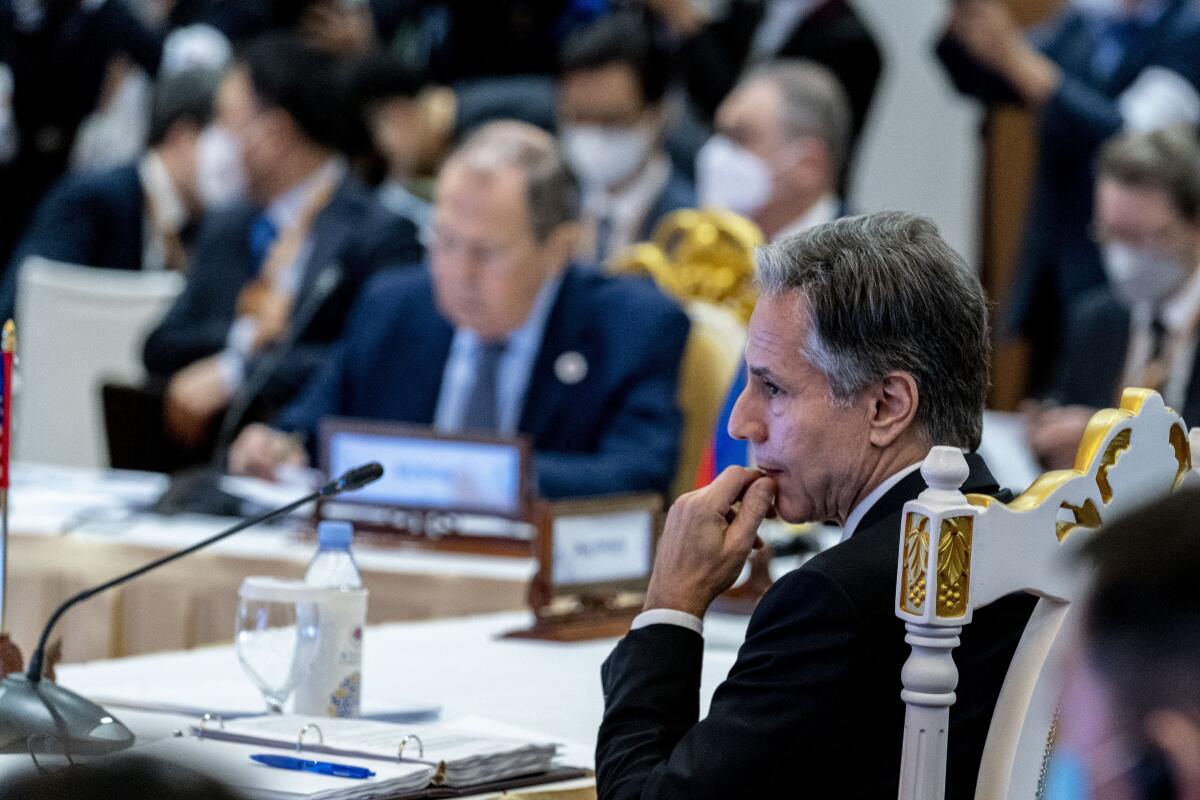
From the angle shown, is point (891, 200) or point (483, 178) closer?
point (483, 178)

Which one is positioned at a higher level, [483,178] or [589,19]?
[589,19]

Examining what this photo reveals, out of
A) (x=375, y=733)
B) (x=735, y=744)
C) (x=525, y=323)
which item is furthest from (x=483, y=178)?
(x=735, y=744)

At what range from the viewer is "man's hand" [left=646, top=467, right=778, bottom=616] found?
158 centimetres

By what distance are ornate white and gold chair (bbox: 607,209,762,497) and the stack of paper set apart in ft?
6.53

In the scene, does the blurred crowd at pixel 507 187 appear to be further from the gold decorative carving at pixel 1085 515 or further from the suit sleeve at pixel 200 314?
the gold decorative carving at pixel 1085 515

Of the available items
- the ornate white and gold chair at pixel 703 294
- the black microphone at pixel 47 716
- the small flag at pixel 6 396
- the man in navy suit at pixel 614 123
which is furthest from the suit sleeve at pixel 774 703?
the man in navy suit at pixel 614 123

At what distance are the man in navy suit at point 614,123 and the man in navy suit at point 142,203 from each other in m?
1.60

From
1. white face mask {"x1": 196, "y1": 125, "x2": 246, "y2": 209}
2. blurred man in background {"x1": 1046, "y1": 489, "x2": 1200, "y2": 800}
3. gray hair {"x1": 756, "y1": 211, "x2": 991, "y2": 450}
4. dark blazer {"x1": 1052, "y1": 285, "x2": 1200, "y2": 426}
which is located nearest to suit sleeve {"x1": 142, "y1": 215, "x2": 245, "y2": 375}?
white face mask {"x1": 196, "y1": 125, "x2": 246, "y2": 209}

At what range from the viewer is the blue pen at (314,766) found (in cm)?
163

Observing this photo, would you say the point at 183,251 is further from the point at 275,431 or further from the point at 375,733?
the point at 375,733

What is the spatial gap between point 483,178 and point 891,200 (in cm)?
400

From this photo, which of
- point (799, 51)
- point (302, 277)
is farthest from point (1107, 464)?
point (799, 51)

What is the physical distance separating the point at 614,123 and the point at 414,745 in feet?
14.1

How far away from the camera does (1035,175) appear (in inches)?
222
